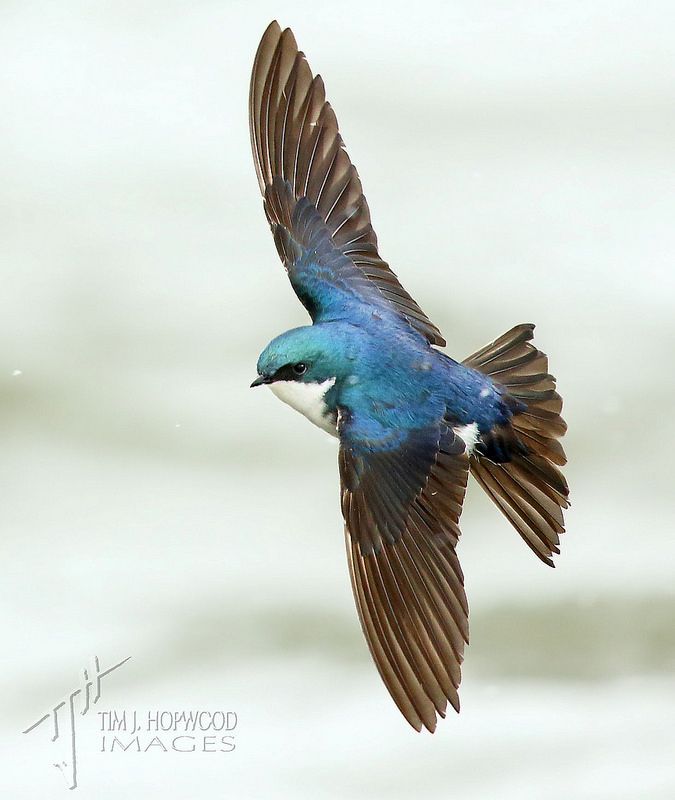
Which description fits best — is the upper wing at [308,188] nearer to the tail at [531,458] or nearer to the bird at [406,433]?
the bird at [406,433]

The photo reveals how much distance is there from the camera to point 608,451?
4.06 meters

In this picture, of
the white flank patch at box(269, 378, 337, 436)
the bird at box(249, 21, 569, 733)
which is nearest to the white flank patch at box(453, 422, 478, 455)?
the bird at box(249, 21, 569, 733)

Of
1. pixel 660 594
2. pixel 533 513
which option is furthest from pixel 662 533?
pixel 533 513

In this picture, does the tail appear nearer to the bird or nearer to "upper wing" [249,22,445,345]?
the bird

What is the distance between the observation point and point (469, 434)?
2.46 meters

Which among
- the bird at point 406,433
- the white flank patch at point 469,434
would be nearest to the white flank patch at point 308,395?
the bird at point 406,433

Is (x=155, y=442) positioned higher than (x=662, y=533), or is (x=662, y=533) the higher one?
(x=155, y=442)

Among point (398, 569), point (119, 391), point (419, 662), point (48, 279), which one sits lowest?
point (419, 662)

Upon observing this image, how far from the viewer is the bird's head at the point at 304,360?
2.38 metres

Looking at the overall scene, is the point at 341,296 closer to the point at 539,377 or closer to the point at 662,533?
the point at 539,377

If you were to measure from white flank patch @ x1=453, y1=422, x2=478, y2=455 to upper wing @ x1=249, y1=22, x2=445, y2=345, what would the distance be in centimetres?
20

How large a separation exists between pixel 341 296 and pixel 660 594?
1447 mm

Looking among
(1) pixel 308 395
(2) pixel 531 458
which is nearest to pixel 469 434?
(2) pixel 531 458

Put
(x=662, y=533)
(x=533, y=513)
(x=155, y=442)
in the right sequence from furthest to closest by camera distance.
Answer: (x=155, y=442)
(x=662, y=533)
(x=533, y=513)
